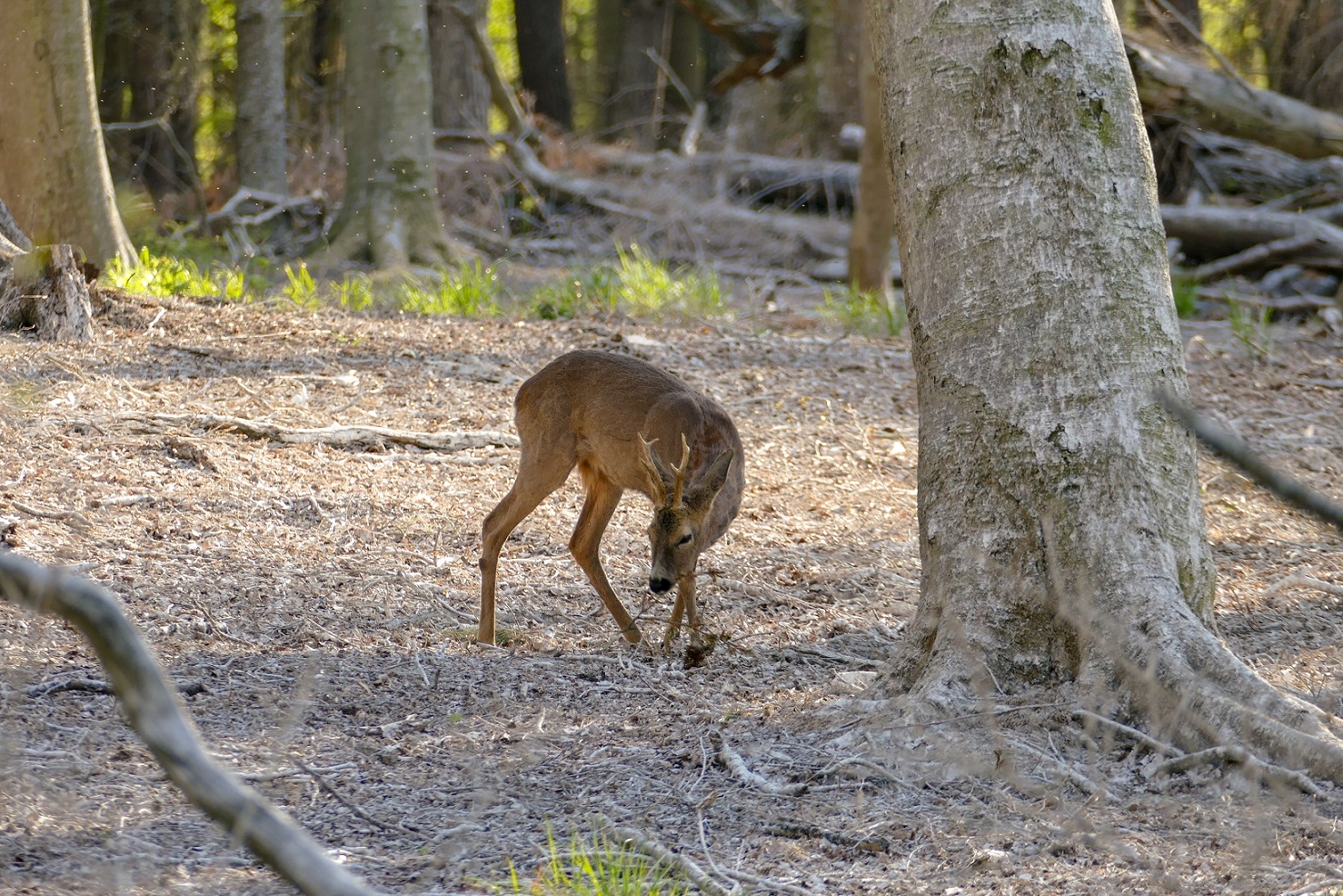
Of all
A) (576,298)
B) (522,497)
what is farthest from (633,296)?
(522,497)

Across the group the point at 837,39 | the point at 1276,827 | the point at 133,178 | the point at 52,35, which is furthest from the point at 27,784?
the point at 133,178

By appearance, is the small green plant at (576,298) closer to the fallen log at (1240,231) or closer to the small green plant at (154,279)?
the small green plant at (154,279)

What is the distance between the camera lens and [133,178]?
669 inches

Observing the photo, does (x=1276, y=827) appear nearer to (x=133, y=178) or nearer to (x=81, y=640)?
(x=81, y=640)

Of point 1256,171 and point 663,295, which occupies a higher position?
point 1256,171

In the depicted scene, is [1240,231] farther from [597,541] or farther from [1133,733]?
[1133,733]

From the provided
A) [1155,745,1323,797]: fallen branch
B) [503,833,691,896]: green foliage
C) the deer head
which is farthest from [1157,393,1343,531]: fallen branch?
the deer head

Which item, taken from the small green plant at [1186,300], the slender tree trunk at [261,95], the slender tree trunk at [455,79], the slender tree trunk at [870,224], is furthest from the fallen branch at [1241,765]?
the slender tree trunk at [455,79]

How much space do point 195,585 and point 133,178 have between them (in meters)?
13.6

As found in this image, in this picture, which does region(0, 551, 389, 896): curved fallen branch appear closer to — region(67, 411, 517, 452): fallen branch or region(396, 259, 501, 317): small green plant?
region(67, 411, 517, 452): fallen branch

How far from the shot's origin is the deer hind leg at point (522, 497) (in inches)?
212

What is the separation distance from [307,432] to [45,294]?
1.95 meters

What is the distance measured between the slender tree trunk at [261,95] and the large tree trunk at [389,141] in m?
3.38

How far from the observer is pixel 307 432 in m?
6.88
